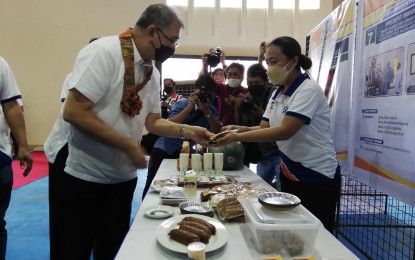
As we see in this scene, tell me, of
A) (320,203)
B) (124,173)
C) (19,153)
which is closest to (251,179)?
(320,203)

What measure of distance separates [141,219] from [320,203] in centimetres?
98

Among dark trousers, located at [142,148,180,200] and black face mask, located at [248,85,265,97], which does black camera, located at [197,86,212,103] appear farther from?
dark trousers, located at [142,148,180,200]

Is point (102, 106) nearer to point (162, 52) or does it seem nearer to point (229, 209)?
point (162, 52)

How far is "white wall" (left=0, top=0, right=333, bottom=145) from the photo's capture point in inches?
292

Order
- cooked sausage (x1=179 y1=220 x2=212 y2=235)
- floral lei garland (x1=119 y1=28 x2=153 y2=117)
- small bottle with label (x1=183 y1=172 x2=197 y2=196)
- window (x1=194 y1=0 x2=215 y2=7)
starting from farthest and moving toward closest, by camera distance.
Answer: window (x1=194 y1=0 x2=215 y2=7), small bottle with label (x1=183 y1=172 x2=197 y2=196), floral lei garland (x1=119 y1=28 x2=153 y2=117), cooked sausage (x1=179 y1=220 x2=212 y2=235)

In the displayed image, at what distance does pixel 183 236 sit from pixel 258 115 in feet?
6.17

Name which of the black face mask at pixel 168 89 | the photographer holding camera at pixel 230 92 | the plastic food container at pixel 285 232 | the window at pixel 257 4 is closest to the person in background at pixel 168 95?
the black face mask at pixel 168 89

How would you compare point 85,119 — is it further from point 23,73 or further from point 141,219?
point 23,73

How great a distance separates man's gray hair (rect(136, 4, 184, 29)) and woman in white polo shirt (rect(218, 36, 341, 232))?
709 mm

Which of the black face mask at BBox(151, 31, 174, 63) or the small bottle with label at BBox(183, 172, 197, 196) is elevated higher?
the black face mask at BBox(151, 31, 174, 63)

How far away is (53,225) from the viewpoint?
1.44m

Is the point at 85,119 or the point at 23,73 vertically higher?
the point at 23,73

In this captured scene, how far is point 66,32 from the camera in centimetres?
748

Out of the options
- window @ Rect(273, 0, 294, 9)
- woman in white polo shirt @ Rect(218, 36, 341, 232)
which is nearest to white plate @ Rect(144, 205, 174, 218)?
woman in white polo shirt @ Rect(218, 36, 341, 232)
